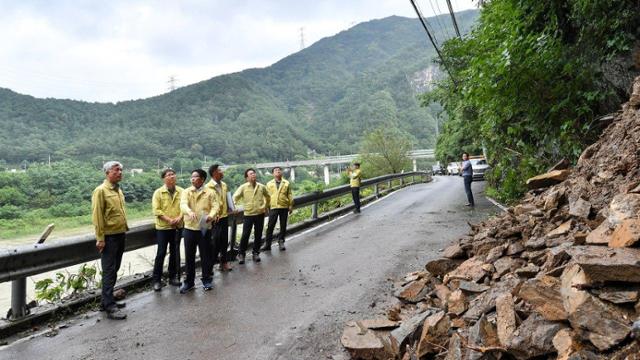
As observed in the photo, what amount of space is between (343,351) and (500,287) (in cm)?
159

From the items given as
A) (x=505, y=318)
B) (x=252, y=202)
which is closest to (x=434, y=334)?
(x=505, y=318)

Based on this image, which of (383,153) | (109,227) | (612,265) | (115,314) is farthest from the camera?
(383,153)

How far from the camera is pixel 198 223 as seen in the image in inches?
258

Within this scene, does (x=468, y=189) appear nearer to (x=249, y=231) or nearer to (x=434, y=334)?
(x=249, y=231)

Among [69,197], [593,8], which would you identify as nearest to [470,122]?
[593,8]

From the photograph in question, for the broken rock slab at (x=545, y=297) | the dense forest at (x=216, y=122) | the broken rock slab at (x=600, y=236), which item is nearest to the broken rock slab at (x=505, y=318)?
the broken rock slab at (x=545, y=297)

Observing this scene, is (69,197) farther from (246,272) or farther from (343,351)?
(343,351)

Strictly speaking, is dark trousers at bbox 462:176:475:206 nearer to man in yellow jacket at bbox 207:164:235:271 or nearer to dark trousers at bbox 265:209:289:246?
dark trousers at bbox 265:209:289:246

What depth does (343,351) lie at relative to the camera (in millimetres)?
3867

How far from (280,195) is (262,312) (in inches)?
182

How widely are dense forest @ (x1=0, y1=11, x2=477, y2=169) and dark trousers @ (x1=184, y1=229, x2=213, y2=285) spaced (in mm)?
15478

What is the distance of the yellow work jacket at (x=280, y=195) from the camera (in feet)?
31.4

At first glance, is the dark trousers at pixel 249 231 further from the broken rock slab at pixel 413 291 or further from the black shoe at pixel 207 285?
the broken rock slab at pixel 413 291

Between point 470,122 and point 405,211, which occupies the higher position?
point 470,122
